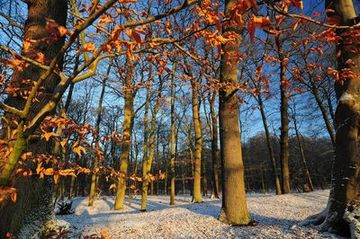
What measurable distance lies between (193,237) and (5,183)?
5.56 meters

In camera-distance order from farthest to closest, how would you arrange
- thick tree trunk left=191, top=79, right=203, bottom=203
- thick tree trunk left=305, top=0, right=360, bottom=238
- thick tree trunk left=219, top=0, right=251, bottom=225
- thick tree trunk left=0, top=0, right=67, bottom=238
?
thick tree trunk left=191, top=79, right=203, bottom=203 < thick tree trunk left=219, top=0, right=251, bottom=225 < thick tree trunk left=305, top=0, right=360, bottom=238 < thick tree trunk left=0, top=0, right=67, bottom=238

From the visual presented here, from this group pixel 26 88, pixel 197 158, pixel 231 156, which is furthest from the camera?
pixel 197 158

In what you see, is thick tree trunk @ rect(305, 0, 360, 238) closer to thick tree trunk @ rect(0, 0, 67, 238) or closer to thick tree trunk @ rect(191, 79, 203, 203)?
thick tree trunk @ rect(0, 0, 67, 238)

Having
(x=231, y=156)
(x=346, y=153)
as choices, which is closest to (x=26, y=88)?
(x=346, y=153)

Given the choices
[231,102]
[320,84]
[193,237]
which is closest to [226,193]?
[193,237]

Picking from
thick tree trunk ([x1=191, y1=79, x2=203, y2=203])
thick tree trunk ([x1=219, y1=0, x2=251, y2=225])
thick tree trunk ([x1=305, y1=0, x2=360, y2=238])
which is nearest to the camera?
thick tree trunk ([x1=305, y1=0, x2=360, y2=238])

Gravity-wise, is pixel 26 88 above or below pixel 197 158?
below

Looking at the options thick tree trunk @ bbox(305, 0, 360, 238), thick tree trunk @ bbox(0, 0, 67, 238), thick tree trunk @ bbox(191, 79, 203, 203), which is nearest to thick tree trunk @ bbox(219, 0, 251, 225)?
thick tree trunk @ bbox(305, 0, 360, 238)

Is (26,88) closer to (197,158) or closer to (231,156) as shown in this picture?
(231,156)

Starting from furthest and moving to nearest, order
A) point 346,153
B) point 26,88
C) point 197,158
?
point 197,158, point 346,153, point 26,88

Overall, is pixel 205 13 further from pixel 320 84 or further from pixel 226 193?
pixel 320 84

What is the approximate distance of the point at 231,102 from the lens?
8219mm

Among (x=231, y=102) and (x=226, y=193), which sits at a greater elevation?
(x=231, y=102)

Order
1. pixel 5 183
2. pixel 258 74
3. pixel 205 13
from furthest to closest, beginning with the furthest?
pixel 258 74 < pixel 205 13 < pixel 5 183
